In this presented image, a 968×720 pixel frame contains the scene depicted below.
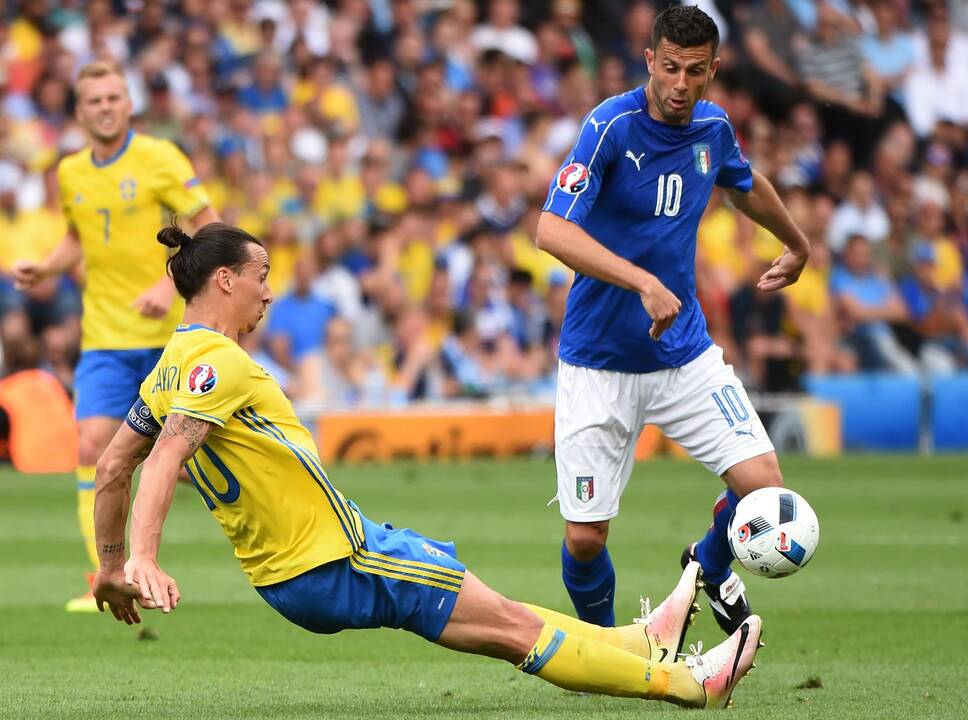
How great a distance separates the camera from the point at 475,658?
25.1ft

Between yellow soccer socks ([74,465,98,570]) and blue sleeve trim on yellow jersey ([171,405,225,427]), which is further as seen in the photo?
yellow soccer socks ([74,465,98,570])

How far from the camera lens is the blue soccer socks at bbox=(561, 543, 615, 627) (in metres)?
6.78

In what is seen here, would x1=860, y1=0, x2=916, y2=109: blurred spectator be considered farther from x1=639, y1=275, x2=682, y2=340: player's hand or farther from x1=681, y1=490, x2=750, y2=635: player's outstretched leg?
x1=639, y1=275, x2=682, y2=340: player's hand

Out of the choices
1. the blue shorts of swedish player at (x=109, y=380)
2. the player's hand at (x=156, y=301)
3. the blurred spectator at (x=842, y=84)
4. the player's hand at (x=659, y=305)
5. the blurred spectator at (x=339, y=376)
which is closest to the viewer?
the player's hand at (x=659, y=305)

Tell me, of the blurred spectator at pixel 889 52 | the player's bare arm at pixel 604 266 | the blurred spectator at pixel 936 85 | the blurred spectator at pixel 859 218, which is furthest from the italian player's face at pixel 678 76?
the blurred spectator at pixel 936 85

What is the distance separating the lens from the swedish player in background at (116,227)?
9.16 m

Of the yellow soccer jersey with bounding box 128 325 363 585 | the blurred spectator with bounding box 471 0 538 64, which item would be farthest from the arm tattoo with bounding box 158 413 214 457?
the blurred spectator with bounding box 471 0 538 64

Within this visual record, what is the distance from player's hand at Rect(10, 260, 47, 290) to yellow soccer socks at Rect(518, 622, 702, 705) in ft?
15.3

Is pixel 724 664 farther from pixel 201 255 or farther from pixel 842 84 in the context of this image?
pixel 842 84

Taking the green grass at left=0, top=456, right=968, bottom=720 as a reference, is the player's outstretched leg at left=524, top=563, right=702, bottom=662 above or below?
above

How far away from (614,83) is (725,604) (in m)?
15.3

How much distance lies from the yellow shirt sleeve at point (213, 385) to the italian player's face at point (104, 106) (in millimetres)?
4271

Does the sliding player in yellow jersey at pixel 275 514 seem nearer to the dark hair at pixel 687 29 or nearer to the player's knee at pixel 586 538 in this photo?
the player's knee at pixel 586 538

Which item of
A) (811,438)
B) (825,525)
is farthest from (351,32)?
(825,525)
